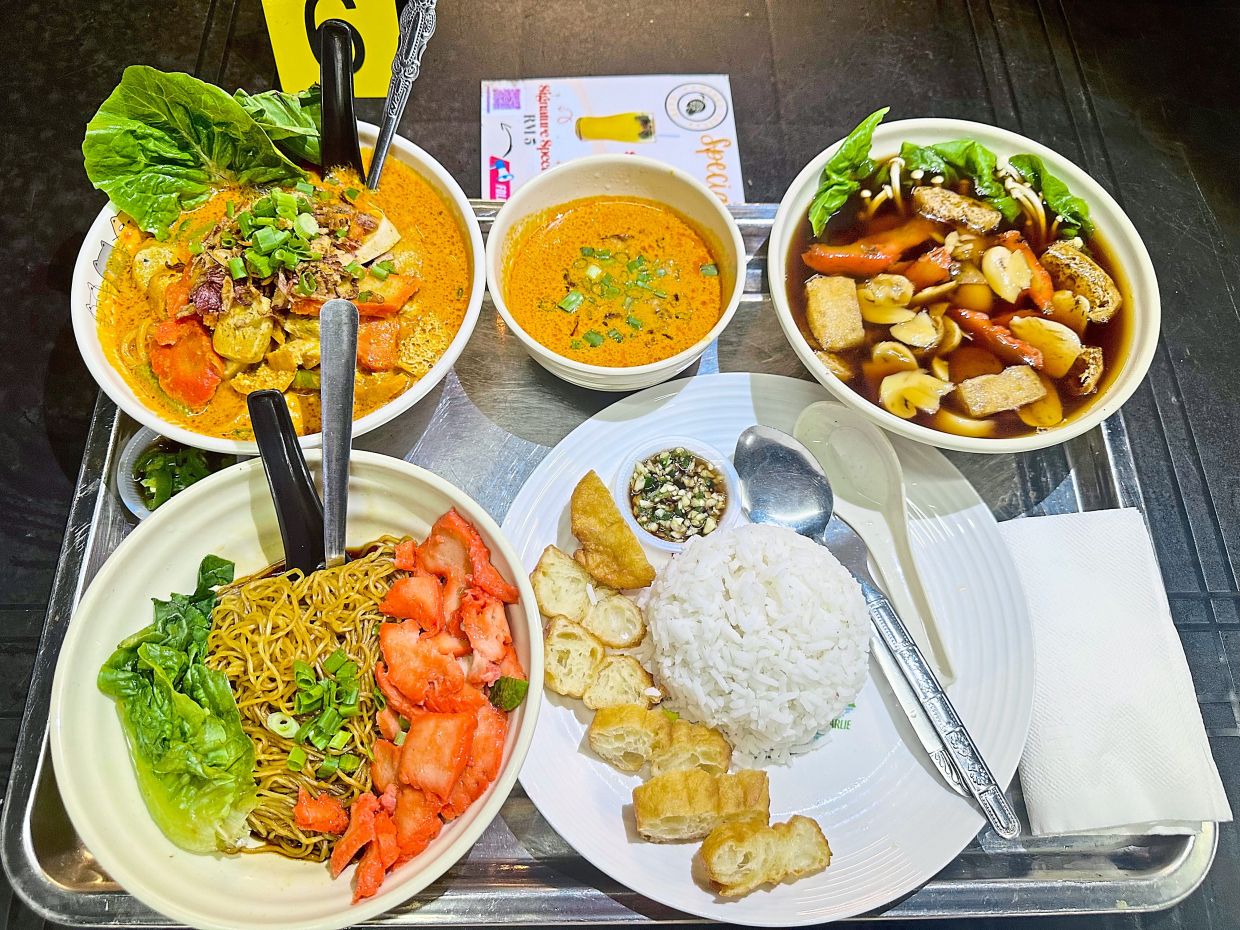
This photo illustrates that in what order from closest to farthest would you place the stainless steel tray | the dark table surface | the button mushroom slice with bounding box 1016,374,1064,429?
the stainless steel tray, the button mushroom slice with bounding box 1016,374,1064,429, the dark table surface

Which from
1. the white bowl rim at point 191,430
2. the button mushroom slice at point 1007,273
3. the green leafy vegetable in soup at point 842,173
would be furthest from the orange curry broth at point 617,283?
the button mushroom slice at point 1007,273

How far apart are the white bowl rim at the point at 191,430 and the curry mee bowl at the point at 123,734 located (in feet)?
0.52

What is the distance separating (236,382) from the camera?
2037 millimetres

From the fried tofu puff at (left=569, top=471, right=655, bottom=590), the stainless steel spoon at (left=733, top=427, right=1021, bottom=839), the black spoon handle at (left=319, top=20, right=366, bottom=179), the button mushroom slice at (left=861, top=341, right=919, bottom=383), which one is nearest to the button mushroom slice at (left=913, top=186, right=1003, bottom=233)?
the button mushroom slice at (left=861, top=341, right=919, bottom=383)

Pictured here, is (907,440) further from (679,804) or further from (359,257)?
(359,257)

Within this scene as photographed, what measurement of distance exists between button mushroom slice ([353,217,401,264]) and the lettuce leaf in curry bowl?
0.31 metres

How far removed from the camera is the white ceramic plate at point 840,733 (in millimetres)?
1767

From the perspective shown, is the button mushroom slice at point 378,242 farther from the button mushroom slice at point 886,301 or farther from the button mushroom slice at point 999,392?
the button mushroom slice at point 999,392

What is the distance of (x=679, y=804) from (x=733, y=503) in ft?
2.54

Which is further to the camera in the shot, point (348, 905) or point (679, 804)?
point (679, 804)

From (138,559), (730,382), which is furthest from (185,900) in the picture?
(730,382)

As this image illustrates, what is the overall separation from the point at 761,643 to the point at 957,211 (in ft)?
4.54

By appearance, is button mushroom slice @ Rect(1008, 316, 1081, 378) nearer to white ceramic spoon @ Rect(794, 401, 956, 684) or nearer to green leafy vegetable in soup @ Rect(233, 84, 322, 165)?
white ceramic spoon @ Rect(794, 401, 956, 684)

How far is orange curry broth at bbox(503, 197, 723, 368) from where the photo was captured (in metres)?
2.19
